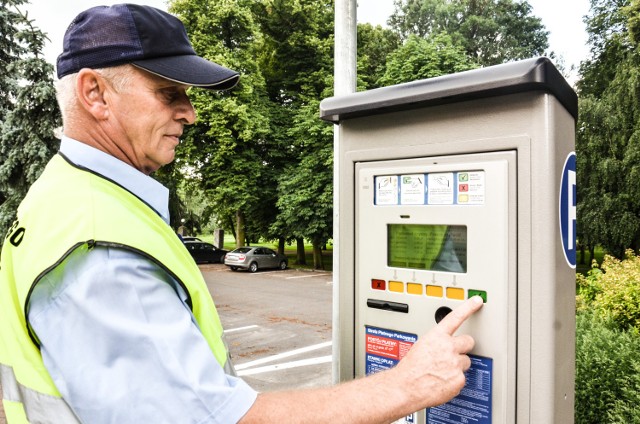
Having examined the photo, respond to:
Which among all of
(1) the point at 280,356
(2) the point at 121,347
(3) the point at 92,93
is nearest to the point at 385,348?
(2) the point at 121,347

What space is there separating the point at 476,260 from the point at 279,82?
1974cm

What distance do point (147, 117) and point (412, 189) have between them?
34.4 inches

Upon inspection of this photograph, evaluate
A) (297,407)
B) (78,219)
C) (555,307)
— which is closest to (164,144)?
(78,219)

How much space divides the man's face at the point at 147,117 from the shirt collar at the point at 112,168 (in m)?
0.06

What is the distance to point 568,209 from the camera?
1549 millimetres

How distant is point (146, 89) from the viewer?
117 centimetres

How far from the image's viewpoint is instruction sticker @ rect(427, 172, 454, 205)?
1.58 meters

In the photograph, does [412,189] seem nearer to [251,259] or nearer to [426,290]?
[426,290]

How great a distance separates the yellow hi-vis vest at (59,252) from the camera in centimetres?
95

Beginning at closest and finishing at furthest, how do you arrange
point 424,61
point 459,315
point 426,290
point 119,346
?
1. point 119,346
2. point 459,315
3. point 426,290
4. point 424,61

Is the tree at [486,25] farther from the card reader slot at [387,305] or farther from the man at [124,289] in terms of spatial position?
the man at [124,289]

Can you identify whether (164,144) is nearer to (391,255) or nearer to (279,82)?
(391,255)

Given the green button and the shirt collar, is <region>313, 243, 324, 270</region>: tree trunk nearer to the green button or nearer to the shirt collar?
the green button

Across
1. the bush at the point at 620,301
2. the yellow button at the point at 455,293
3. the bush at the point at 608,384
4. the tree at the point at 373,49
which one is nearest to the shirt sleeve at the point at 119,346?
the yellow button at the point at 455,293
